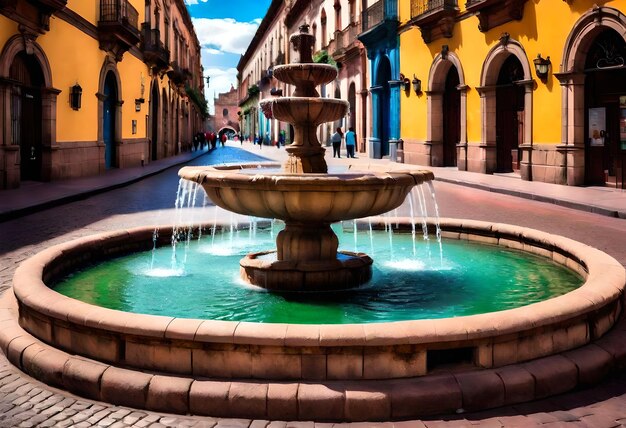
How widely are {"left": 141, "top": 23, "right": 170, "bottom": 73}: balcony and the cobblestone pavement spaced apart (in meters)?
11.1

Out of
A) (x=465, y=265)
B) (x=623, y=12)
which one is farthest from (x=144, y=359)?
(x=623, y=12)

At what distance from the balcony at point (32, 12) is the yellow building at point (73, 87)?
0.08 ft

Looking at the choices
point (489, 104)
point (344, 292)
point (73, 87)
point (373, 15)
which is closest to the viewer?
point (344, 292)

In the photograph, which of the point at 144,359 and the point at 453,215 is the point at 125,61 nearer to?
the point at 453,215

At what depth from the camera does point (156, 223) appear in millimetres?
10516

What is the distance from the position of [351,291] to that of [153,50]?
26648mm

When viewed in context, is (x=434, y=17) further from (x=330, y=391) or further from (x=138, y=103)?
(x=330, y=391)

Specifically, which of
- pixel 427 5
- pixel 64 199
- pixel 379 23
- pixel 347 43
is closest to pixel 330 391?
pixel 64 199

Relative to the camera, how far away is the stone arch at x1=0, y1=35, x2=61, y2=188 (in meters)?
15.0

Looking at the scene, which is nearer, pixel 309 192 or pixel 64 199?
pixel 309 192

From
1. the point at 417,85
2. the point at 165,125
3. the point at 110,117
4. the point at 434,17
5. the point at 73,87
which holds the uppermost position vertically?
the point at 434,17

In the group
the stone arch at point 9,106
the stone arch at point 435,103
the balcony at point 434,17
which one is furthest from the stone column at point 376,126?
the stone arch at point 9,106

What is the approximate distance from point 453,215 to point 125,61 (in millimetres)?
19024

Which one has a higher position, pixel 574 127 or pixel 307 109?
pixel 574 127
